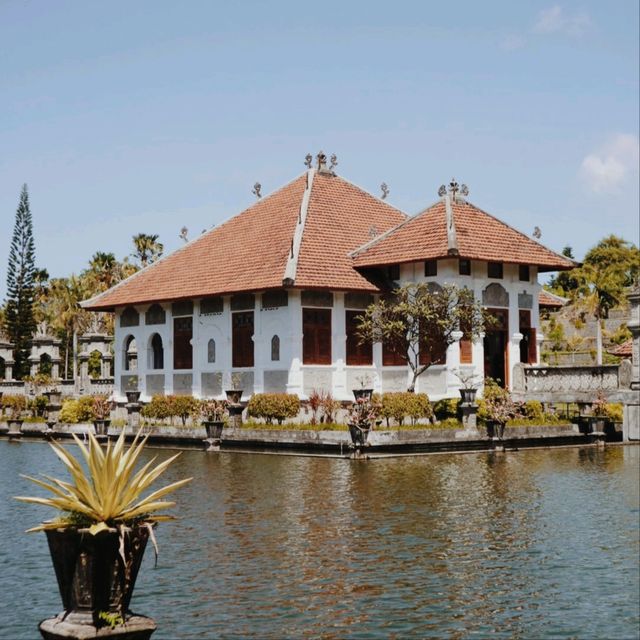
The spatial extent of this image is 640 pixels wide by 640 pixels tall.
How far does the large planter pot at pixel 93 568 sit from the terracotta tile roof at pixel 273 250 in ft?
91.2

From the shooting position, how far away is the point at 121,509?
10367 millimetres

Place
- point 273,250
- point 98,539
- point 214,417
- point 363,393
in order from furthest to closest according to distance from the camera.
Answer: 1. point 273,250
2. point 214,417
3. point 363,393
4. point 98,539

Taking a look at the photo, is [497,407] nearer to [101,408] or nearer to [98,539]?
[101,408]

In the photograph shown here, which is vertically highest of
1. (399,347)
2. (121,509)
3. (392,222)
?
(392,222)

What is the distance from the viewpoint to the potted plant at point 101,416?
38.2m

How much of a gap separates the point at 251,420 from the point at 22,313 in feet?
122

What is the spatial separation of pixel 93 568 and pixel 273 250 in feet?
102

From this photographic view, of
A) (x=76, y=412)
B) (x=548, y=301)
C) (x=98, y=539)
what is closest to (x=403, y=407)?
(x=76, y=412)

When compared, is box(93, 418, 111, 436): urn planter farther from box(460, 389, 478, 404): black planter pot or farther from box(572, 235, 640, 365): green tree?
box(572, 235, 640, 365): green tree

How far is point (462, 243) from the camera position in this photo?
3866cm

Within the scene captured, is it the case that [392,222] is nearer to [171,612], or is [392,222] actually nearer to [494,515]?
[494,515]

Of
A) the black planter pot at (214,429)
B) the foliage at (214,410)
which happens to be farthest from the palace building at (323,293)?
the black planter pot at (214,429)

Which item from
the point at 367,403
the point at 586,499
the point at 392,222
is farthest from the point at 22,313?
the point at 586,499

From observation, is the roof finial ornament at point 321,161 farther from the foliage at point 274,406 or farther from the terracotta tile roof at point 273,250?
the foliage at point 274,406
